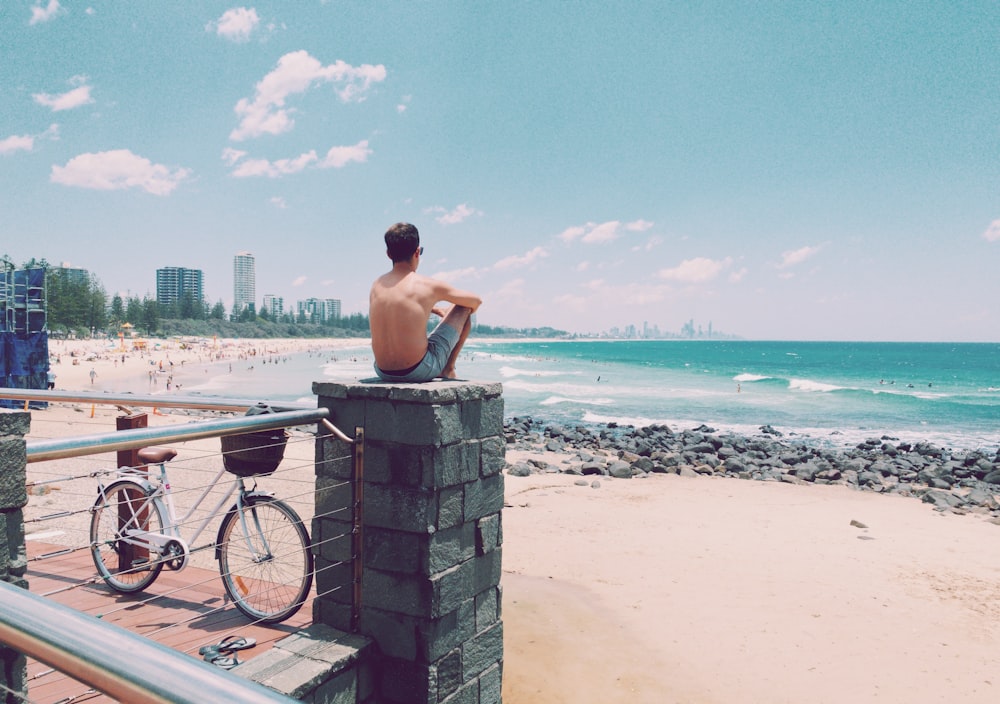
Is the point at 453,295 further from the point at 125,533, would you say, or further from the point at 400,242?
the point at 125,533

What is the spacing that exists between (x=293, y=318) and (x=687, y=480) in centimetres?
17557

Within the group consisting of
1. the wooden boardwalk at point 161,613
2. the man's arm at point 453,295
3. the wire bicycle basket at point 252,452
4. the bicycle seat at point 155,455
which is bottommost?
the wooden boardwalk at point 161,613

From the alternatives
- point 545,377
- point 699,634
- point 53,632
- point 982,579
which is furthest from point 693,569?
point 545,377

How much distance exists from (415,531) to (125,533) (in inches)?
106

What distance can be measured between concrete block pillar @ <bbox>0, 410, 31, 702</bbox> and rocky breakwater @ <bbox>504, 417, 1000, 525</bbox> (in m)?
14.2

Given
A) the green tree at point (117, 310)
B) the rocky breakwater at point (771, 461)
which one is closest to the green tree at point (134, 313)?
the green tree at point (117, 310)

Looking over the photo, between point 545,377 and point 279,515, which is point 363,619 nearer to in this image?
point 279,515

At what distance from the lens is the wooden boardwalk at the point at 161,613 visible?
3479 millimetres

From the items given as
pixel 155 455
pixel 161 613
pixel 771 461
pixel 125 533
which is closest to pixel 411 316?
pixel 155 455

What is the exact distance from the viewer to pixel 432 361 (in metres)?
3.96

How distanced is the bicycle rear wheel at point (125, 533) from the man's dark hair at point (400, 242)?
7.80ft

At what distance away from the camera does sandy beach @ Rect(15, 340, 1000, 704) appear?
19.2 ft

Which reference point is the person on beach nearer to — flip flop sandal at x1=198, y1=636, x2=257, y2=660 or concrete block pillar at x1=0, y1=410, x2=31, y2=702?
flip flop sandal at x1=198, y1=636, x2=257, y2=660

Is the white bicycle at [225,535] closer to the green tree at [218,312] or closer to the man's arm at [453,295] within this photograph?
the man's arm at [453,295]
